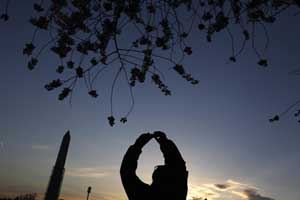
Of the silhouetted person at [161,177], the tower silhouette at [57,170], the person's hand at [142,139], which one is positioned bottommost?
the silhouetted person at [161,177]

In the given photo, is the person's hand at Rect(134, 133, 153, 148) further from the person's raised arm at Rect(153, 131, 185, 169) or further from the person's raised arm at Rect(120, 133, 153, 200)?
the person's raised arm at Rect(153, 131, 185, 169)

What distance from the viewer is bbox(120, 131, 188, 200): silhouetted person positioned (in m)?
2.74

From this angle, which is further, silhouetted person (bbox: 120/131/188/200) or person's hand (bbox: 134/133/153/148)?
person's hand (bbox: 134/133/153/148)

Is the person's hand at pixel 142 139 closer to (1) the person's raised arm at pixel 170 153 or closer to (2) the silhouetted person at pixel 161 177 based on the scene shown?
(2) the silhouetted person at pixel 161 177

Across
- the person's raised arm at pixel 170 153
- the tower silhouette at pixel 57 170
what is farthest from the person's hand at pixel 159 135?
the tower silhouette at pixel 57 170

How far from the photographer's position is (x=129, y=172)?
284cm

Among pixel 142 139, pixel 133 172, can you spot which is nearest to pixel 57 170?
pixel 142 139

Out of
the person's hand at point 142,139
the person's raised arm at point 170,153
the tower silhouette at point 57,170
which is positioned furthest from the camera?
the tower silhouette at point 57,170

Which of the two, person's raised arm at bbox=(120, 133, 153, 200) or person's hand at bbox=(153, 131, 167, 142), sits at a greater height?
person's hand at bbox=(153, 131, 167, 142)

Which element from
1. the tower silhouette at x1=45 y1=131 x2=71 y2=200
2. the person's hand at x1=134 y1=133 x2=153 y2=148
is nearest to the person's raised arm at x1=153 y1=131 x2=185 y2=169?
the person's hand at x1=134 y1=133 x2=153 y2=148

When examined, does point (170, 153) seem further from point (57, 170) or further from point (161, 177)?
point (57, 170)

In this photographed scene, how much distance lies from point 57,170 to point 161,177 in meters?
31.7

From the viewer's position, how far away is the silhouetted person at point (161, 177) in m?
2.74

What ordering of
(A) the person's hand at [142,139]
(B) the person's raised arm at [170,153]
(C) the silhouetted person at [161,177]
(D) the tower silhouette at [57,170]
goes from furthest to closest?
(D) the tower silhouette at [57,170] < (A) the person's hand at [142,139] < (B) the person's raised arm at [170,153] < (C) the silhouetted person at [161,177]
